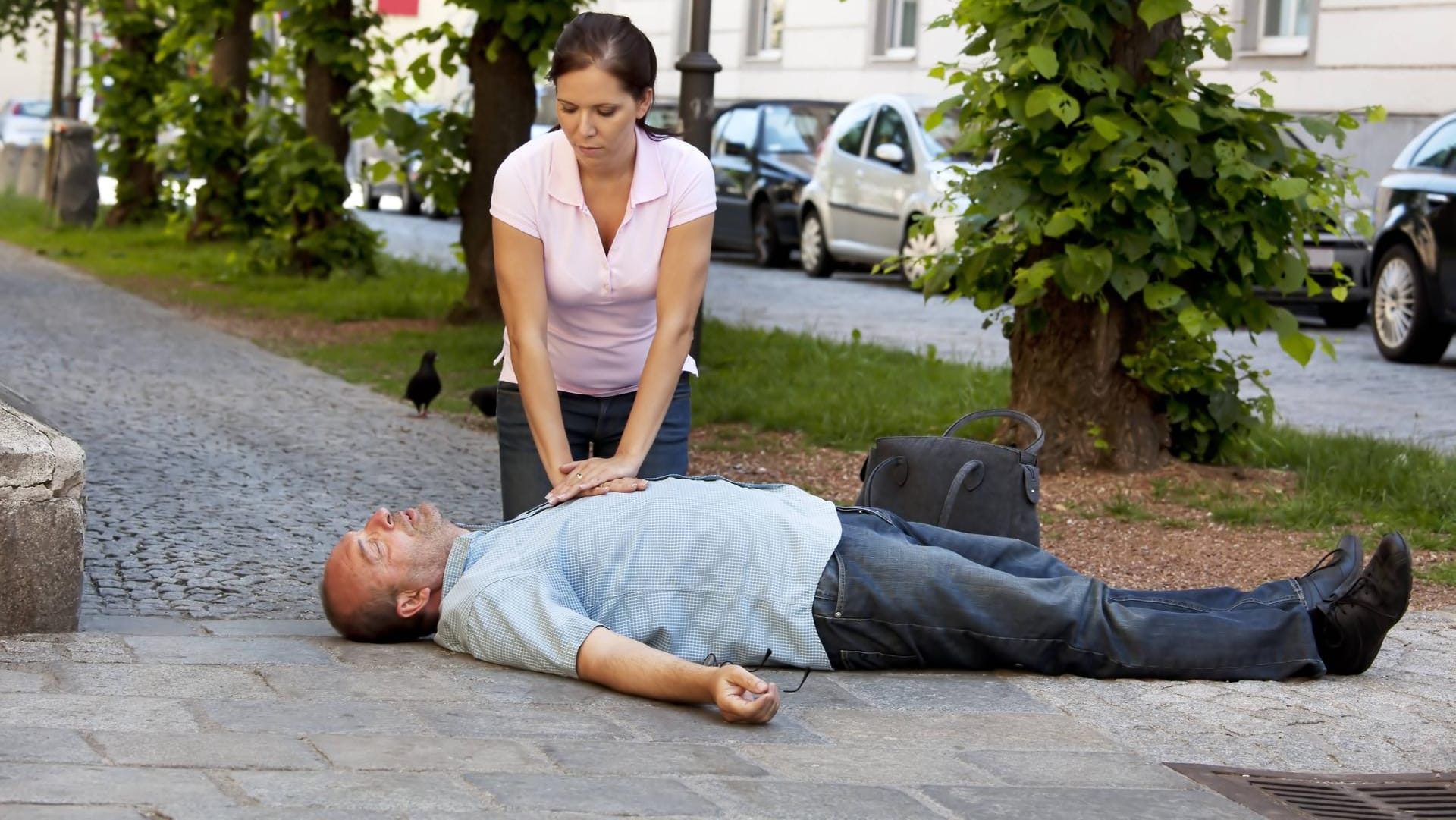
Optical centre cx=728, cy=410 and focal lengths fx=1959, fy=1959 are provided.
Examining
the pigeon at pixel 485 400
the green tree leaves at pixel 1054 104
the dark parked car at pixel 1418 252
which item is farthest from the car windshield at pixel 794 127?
the green tree leaves at pixel 1054 104

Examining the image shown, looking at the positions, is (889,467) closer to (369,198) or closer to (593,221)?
(593,221)

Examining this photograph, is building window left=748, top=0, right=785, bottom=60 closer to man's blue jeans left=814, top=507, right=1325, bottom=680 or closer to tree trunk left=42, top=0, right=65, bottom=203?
tree trunk left=42, top=0, right=65, bottom=203

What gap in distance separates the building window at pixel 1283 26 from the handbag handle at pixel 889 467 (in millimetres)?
16418

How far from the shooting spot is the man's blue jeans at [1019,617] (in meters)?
4.53

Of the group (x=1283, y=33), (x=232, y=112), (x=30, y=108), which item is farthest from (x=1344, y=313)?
(x=30, y=108)

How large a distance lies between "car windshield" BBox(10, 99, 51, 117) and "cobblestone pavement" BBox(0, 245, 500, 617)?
3929 cm

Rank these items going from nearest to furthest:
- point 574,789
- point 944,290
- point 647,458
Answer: point 574,789 → point 647,458 → point 944,290

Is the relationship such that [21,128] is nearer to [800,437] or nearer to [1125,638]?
[800,437]

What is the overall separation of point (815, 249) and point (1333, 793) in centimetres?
1587

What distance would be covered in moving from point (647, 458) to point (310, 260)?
12725 millimetres

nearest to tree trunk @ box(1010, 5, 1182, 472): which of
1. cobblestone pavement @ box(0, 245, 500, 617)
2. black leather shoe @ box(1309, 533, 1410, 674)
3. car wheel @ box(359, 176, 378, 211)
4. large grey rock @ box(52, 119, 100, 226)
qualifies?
cobblestone pavement @ box(0, 245, 500, 617)

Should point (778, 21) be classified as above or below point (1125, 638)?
above

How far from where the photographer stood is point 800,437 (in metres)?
9.05

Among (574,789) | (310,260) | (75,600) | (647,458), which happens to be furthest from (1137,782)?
(310,260)
